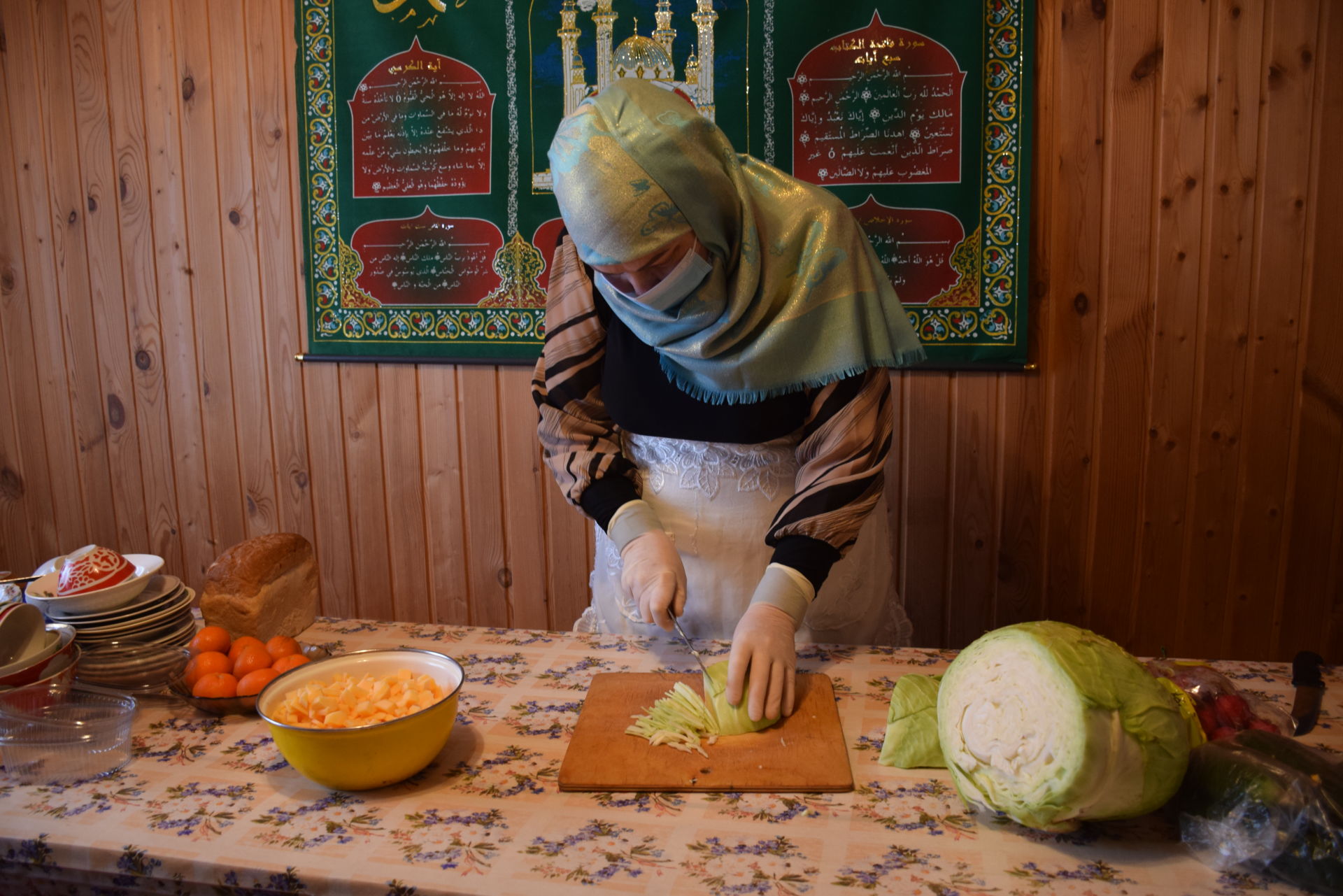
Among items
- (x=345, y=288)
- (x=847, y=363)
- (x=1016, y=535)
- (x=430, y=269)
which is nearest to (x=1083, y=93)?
(x=1016, y=535)

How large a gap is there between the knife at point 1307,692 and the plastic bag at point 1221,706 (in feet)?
0.08

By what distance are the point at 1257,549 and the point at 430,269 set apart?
8.59 feet

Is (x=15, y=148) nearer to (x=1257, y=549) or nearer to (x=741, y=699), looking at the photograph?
(x=741, y=699)

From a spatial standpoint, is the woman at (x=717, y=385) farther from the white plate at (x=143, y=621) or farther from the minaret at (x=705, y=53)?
the minaret at (x=705, y=53)

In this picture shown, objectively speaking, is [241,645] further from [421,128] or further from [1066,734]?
[421,128]

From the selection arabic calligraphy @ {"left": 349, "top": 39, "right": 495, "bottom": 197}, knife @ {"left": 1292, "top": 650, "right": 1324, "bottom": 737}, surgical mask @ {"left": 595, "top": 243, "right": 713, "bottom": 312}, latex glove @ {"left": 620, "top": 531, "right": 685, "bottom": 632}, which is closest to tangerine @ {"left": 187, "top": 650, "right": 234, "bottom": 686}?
latex glove @ {"left": 620, "top": 531, "right": 685, "bottom": 632}

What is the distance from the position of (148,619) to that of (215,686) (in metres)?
0.22

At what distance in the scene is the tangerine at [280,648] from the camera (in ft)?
4.55

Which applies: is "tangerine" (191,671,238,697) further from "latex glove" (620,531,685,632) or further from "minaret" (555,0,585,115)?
"minaret" (555,0,585,115)

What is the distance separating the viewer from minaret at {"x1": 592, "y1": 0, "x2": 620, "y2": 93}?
2.68 m

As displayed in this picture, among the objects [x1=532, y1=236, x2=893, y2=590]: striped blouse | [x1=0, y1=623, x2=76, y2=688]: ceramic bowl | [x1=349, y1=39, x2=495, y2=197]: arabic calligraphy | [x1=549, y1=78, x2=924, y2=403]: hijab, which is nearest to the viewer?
[x1=0, y1=623, x2=76, y2=688]: ceramic bowl

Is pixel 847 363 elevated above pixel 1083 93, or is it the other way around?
pixel 1083 93

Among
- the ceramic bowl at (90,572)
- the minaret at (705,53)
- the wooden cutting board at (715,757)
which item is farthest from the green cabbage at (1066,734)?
the minaret at (705,53)

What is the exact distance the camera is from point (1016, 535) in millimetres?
2676
